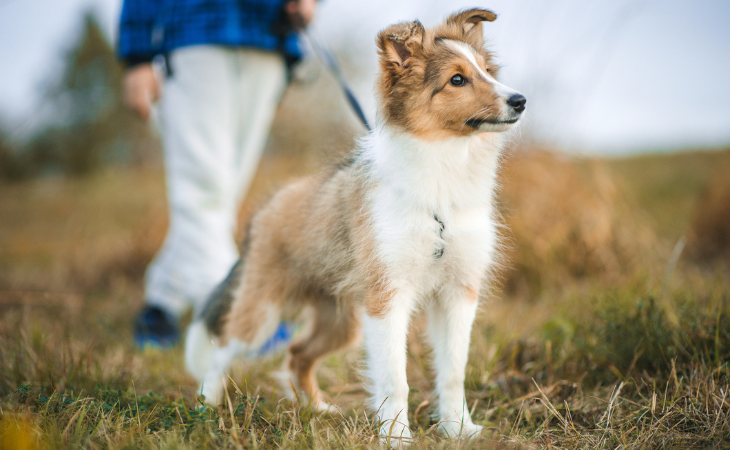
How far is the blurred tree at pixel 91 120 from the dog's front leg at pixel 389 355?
1852 cm

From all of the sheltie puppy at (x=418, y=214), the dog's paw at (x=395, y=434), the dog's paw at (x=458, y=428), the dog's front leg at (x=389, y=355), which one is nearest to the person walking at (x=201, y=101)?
the sheltie puppy at (x=418, y=214)

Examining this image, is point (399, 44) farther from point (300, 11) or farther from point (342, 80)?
point (300, 11)

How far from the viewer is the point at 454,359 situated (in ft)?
7.00

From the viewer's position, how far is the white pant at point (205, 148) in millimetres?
3229

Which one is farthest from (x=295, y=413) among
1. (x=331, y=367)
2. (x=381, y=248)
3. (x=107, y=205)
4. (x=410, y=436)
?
(x=107, y=205)

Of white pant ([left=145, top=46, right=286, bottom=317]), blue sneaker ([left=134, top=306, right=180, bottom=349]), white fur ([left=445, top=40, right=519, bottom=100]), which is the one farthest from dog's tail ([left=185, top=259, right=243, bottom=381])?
white fur ([left=445, top=40, right=519, bottom=100])

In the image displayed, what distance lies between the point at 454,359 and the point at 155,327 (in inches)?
102

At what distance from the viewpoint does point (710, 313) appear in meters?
2.59

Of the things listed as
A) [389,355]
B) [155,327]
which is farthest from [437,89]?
[155,327]

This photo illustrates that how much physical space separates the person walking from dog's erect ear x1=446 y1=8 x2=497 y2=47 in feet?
4.25

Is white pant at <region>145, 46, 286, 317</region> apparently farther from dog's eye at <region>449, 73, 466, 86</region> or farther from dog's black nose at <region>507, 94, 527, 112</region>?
dog's black nose at <region>507, 94, 527, 112</region>

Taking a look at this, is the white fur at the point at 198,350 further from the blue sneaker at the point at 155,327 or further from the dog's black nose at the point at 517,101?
the dog's black nose at the point at 517,101

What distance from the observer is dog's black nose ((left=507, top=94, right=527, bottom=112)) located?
6.35ft

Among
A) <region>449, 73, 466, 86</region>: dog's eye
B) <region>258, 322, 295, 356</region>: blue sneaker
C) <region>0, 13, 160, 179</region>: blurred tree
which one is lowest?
<region>0, 13, 160, 179</region>: blurred tree
